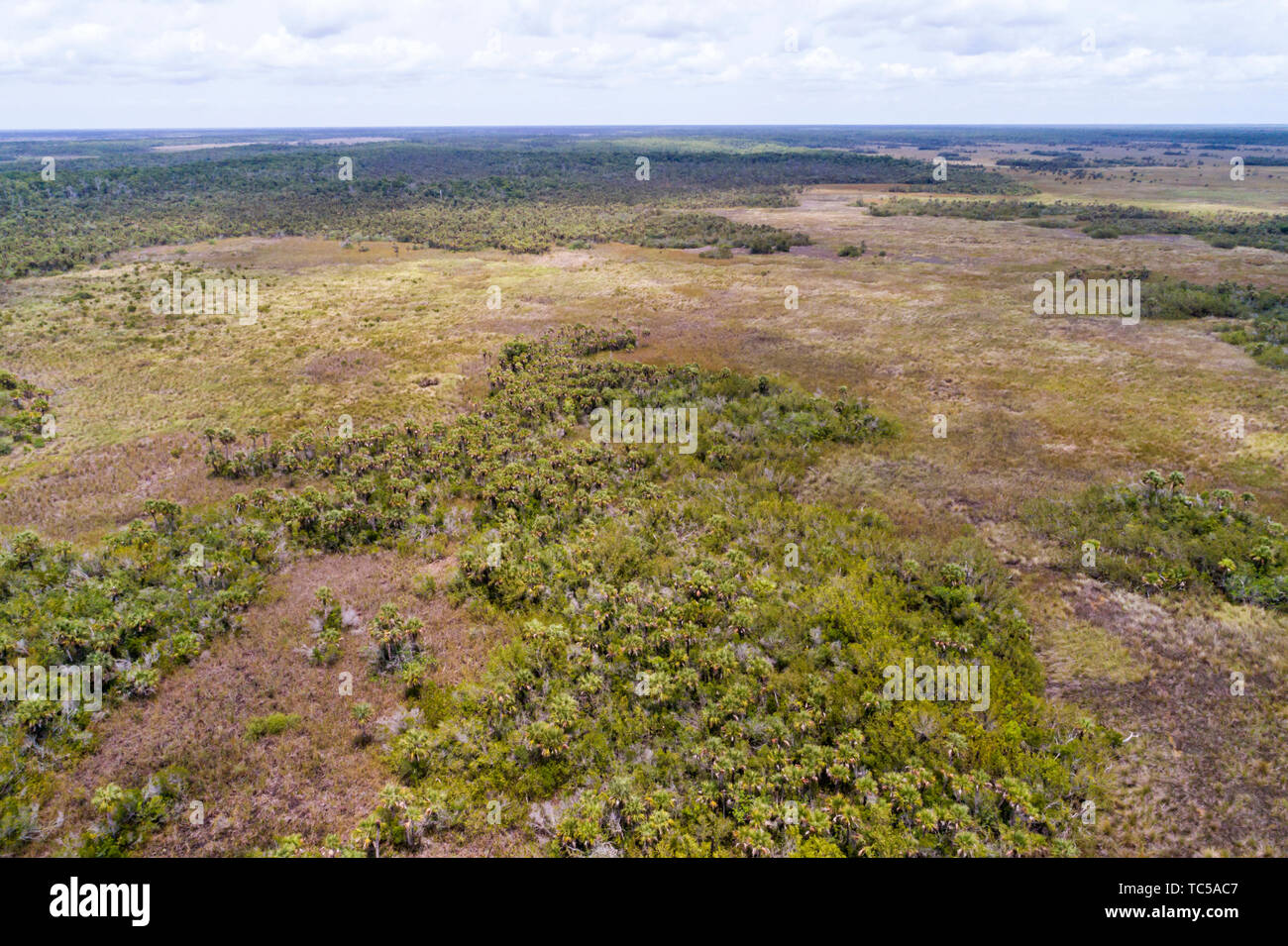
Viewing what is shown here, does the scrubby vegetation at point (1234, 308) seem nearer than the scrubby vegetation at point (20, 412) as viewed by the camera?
No

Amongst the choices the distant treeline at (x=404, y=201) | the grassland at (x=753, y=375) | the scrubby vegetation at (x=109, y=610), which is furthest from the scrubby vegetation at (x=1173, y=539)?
the distant treeline at (x=404, y=201)

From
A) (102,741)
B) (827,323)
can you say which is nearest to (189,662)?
(102,741)

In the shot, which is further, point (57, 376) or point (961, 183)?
point (961, 183)

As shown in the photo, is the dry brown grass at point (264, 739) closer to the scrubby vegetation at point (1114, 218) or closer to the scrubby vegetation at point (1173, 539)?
the scrubby vegetation at point (1173, 539)

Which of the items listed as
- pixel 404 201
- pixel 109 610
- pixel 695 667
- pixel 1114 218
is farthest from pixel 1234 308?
pixel 404 201

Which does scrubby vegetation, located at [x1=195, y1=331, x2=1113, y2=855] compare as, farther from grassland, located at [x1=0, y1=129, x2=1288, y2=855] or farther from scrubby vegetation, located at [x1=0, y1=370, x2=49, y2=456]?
scrubby vegetation, located at [x1=0, y1=370, x2=49, y2=456]
